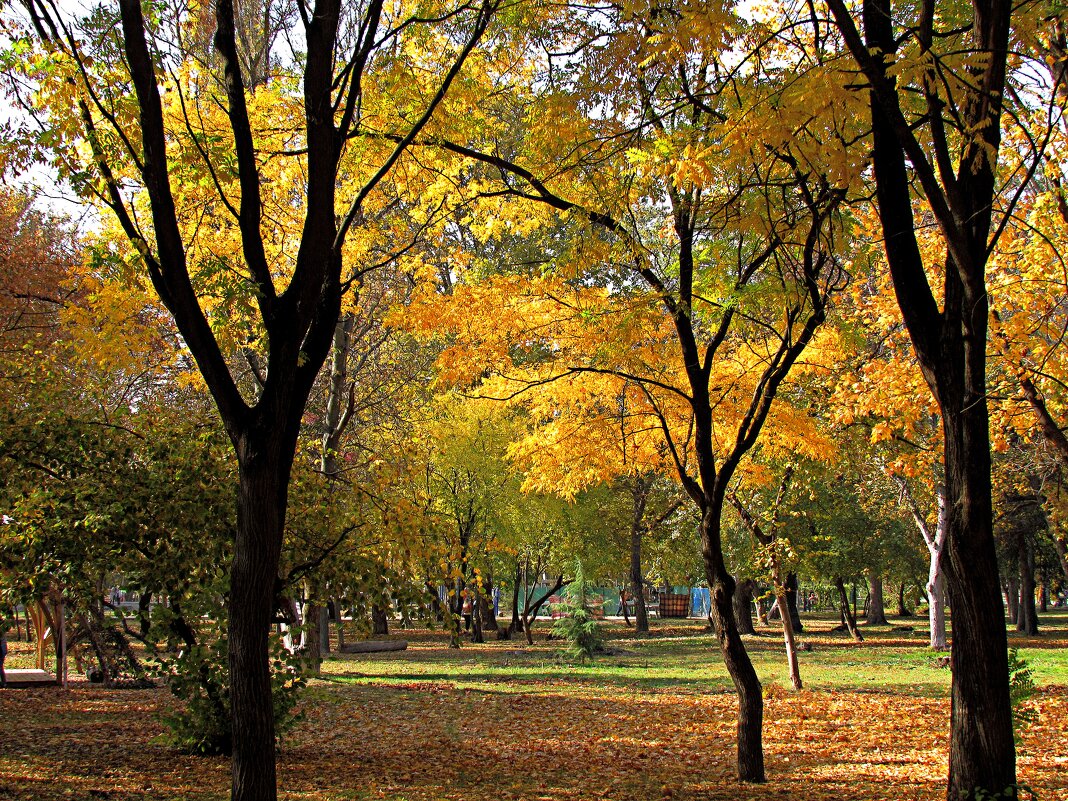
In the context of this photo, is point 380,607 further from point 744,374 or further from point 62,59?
point 744,374

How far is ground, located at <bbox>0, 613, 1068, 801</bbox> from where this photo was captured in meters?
7.31

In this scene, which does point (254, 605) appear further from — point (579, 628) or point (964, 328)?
point (579, 628)

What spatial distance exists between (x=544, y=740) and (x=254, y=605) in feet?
21.1

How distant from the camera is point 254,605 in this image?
4801mm

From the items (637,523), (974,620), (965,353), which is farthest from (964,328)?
(637,523)

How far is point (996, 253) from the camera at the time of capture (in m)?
10.8

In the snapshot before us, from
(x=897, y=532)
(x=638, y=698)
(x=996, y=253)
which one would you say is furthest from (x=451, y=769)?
(x=897, y=532)

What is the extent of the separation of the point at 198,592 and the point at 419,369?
20752 millimetres

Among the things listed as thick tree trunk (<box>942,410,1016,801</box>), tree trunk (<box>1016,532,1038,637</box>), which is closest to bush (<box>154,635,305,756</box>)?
thick tree trunk (<box>942,410,1016,801</box>)

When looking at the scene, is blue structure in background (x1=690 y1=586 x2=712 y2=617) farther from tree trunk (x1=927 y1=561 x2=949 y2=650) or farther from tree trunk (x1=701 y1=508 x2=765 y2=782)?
tree trunk (x1=701 y1=508 x2=765 y2=782)

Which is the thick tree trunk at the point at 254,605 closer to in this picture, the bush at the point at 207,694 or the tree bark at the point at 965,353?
the bush at the point at 207,694

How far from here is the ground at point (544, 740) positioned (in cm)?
731

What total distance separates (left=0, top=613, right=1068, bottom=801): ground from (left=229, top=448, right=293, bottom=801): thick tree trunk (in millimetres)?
2448

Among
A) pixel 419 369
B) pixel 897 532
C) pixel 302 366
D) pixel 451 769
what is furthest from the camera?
pixel 897 532
